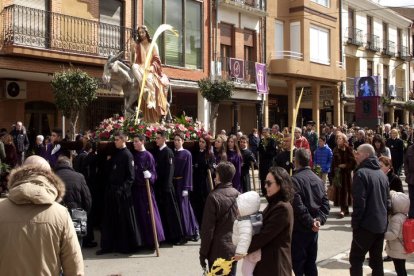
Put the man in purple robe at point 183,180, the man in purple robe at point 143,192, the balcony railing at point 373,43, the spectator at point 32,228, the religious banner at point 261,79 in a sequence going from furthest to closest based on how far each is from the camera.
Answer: the balcony railing at point 373,43
the religious banner at point 261,79
the man in purple robe at point 183,180
the man in purple robe at point 143,192
the spectator at point 32,228

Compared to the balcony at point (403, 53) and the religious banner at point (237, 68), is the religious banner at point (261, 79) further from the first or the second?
the balcony at point (403, 53)

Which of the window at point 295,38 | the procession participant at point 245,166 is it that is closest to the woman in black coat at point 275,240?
the procession participant at point 245,166

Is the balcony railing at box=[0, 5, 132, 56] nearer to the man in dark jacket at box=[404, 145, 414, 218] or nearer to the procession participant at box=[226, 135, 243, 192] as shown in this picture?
the procession participant at box=[226, 135, 243, 192]

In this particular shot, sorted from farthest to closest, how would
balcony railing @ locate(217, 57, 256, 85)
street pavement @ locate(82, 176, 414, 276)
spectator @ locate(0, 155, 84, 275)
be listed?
balcony railing @ locate(217, 57, 256, 85) → street pavement @ locate(82, 176, 414, 276) → spectator @ locate(0, 155, 84, 275)

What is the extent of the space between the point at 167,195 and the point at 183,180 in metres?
0.37

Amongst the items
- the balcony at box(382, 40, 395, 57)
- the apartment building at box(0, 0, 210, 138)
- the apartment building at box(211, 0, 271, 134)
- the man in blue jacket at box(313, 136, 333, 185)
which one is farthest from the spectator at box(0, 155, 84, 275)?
the balcony at box(382, 40, 395, 57)

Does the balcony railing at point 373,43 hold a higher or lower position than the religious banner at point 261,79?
higher

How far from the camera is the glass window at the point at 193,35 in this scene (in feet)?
70.9

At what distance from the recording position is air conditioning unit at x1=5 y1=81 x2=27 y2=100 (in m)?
17.5

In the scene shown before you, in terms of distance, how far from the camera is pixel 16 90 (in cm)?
1770

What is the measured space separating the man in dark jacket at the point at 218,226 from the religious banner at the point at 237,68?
18228 millimetres

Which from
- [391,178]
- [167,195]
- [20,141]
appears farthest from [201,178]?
[20,141]

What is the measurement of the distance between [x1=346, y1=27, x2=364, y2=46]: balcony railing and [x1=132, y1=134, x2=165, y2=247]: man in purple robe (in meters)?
24.7

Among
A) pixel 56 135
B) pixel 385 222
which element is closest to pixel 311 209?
pixel 385 222
